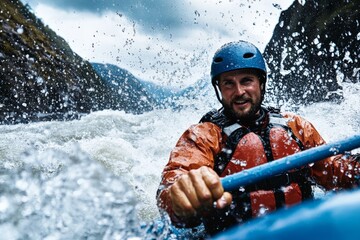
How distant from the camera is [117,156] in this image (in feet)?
28.7

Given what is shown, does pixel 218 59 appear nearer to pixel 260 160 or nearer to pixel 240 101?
pixel 240 101

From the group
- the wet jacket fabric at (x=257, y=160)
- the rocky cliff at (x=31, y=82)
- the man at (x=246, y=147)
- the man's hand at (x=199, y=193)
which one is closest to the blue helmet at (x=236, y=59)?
the man at (x=246, y=147)

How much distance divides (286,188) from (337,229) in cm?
213

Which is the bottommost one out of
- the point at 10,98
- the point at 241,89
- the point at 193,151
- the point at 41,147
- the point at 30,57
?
the point at 193,151

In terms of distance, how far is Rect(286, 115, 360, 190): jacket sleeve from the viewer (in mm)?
2885

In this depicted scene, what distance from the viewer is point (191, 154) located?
272 centimetres

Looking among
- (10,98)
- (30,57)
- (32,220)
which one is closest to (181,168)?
(32,220)

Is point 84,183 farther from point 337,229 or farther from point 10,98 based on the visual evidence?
point 10,98

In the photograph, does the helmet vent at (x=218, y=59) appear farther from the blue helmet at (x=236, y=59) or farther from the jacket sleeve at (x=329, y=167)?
the jacket sleeve at (x=329, y=167)

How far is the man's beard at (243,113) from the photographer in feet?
10.9

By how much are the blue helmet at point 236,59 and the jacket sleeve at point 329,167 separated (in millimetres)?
609

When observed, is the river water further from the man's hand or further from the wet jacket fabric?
the man's hand

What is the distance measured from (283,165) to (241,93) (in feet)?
4.87

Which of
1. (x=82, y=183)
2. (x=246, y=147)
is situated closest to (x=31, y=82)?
(x=82, y=183)
